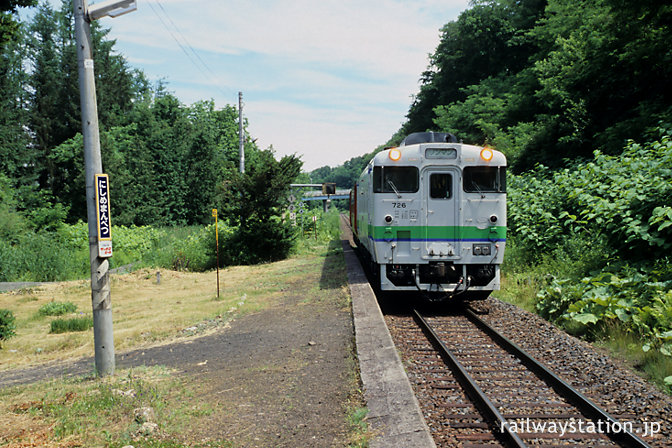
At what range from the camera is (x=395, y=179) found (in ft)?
32.1

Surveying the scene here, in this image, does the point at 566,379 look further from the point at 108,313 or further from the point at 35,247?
the point at 35,247

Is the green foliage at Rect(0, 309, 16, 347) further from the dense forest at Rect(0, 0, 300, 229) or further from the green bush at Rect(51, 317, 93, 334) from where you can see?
the dense forest at Rect(0, 0, 300, 229)

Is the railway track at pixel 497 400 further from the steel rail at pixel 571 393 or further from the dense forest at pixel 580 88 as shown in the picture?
the dense forest at pixel 580 88

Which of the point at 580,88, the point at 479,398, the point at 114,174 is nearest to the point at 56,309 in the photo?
the point at 479,398

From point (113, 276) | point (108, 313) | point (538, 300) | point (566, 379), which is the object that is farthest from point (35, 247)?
point (566, 379)

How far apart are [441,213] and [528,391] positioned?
4.82 m

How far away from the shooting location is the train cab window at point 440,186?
9.76m

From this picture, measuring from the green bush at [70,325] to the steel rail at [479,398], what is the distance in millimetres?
8389

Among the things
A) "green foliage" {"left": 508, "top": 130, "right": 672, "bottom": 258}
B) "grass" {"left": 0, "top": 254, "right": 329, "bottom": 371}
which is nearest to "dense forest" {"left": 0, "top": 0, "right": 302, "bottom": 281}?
"grass" {"left": 0, "top": 254, "right": 329, "bottom": 371}

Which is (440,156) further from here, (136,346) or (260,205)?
(260,205)

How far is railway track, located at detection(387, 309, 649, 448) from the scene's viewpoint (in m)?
4.28

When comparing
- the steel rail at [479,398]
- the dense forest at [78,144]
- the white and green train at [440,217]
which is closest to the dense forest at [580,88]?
the white and green train at [440,217]

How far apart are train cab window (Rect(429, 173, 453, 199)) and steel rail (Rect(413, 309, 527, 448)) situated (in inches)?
130

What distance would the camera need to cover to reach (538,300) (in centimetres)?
944
